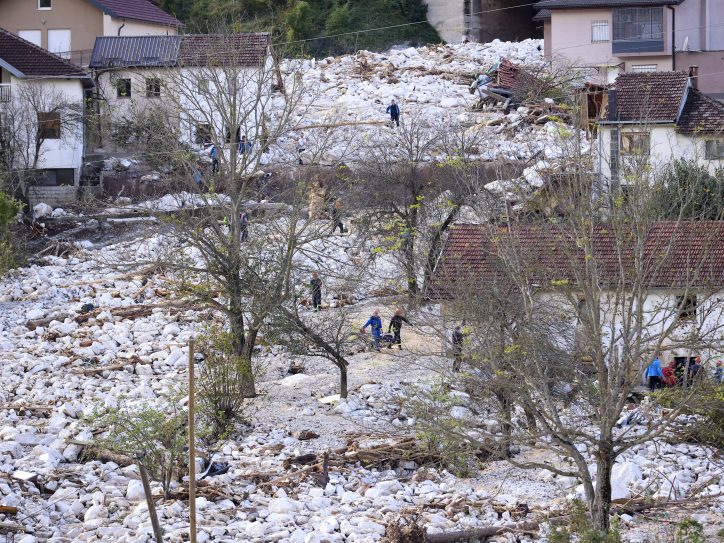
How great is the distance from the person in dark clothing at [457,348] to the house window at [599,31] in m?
25.6

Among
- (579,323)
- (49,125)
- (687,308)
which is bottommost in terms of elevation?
(579,323)

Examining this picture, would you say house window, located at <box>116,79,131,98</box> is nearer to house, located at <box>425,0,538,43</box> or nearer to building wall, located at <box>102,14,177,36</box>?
building wall, located at <box>102,14,177,36</box>

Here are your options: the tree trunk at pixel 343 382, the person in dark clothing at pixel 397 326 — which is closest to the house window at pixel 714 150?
the person in dark clothing at pixel 397 326

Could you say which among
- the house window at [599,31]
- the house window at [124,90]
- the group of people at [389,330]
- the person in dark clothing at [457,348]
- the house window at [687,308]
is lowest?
the group of people at [389,330]

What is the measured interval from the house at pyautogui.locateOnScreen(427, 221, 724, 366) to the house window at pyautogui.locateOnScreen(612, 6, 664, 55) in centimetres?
1979

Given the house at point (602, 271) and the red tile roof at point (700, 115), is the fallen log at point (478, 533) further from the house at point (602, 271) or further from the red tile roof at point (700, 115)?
the red tile roof at point (700, 115)

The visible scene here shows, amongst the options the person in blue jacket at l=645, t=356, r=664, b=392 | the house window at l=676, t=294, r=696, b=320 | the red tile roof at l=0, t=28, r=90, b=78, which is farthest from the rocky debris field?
the red tile roof at l=0, t=28, r=90, b=78

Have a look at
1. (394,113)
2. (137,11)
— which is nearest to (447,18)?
(137,11)

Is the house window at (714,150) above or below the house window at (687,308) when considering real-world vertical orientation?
above

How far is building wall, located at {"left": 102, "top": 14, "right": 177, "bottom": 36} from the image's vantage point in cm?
4297

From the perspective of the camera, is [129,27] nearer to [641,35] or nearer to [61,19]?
[61,19]

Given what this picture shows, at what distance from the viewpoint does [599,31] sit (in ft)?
139

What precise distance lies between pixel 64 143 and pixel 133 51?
5574 millimetres

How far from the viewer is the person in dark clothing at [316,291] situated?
955 inches
